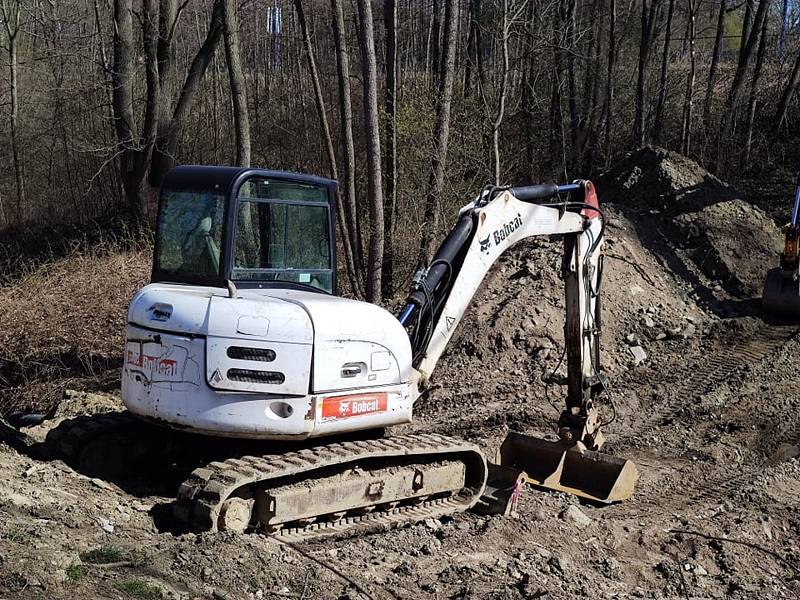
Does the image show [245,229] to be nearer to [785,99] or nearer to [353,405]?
[353,405]

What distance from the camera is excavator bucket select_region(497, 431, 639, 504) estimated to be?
7531 mm

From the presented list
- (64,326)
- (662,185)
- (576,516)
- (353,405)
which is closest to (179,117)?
(64,326)

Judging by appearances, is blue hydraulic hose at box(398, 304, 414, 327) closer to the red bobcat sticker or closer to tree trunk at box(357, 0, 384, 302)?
the red bobcat sticker

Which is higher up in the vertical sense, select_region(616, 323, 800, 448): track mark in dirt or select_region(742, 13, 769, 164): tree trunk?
select_region(742, 13, 769, 164): tree trunk

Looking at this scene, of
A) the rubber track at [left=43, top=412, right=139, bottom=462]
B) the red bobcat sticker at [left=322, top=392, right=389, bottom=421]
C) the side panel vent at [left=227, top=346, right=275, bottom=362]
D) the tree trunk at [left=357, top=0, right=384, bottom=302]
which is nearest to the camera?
the side panel vent at [left=227, top=346, right=275, bottom=362]

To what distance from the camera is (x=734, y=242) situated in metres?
15.3

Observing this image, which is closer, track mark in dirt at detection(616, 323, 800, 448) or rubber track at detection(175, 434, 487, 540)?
rubber track at detection(175, 434, 487, 540)

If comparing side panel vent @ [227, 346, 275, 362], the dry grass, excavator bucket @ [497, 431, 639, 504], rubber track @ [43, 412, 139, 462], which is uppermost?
side panel vent @ [227, 346, 275, 362]

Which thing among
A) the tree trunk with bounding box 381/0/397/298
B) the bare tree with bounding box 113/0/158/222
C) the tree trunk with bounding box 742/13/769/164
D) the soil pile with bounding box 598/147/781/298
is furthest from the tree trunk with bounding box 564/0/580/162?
the bare tree with bounding box 113/0/158/222

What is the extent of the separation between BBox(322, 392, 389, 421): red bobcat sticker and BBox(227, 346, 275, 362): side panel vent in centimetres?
49

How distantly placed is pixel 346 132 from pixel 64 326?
518 centimetres

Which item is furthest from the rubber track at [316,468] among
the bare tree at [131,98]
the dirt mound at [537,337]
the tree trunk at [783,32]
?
the tree trunk at [783,32]

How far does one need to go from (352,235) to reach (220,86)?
13.1 meters

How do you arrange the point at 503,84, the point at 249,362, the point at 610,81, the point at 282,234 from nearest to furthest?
the point at 249,362, the point at 282,234, the point at 503,84, the point at 610,81
